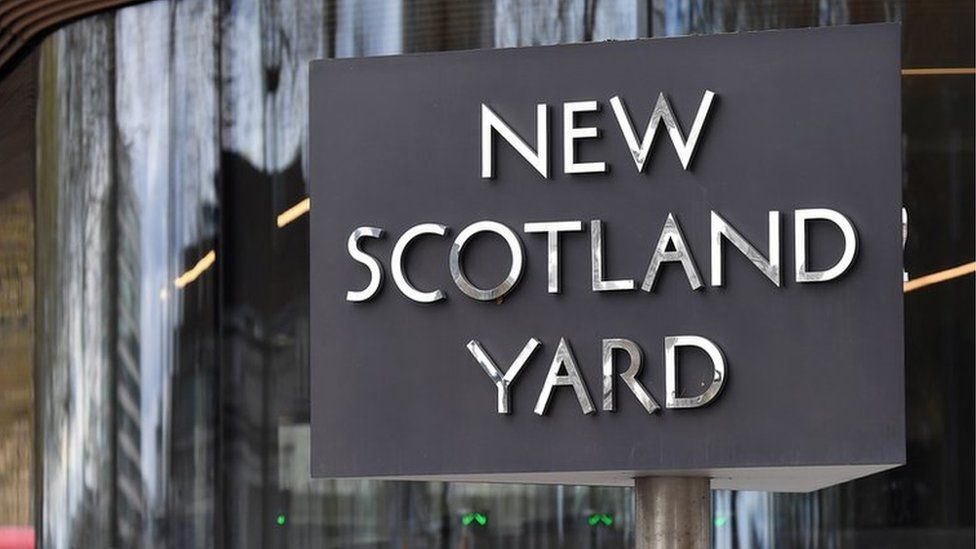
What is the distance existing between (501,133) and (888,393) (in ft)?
6.08

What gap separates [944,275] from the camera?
1525 cm

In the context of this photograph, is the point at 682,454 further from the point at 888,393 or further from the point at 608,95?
the point at 608,95

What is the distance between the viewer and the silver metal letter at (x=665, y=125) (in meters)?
8.28

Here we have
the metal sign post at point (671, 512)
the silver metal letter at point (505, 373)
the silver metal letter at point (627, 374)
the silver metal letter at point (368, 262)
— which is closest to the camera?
the silver metal letter at point (627, 374)

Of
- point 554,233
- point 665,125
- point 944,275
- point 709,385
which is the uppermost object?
point 665,125

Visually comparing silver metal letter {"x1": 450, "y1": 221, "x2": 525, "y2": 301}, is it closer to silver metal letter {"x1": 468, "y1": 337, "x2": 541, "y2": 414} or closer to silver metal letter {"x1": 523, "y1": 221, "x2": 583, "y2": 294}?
silver metal letter {"x1": 523, "y1": 221, "x2": 583, "y2": 294}

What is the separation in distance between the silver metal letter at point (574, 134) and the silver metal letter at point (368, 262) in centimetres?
82

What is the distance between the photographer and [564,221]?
27.6 feet

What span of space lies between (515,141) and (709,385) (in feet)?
4.12

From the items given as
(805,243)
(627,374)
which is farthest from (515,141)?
A: (805,243)

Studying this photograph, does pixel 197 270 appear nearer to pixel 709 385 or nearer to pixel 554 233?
pixel 554 233

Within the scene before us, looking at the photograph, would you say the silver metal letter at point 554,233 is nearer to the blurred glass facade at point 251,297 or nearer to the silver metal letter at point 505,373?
the silver metal letter at point 505,373

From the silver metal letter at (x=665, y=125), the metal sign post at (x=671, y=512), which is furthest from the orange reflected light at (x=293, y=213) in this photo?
the silver metal letter at (x=665, y=125)

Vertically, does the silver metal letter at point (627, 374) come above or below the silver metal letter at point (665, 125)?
below
